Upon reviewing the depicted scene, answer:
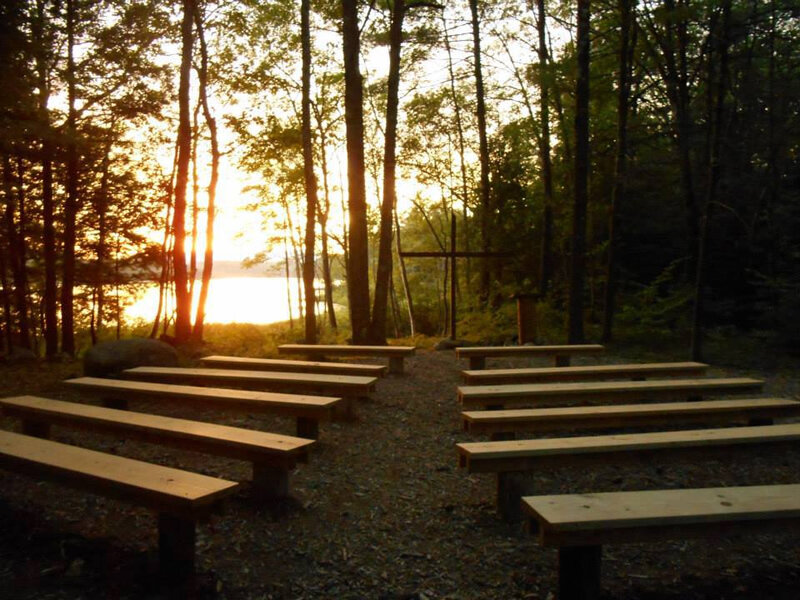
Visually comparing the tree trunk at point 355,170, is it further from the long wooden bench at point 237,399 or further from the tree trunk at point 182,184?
the long wooden bench at point 237,399

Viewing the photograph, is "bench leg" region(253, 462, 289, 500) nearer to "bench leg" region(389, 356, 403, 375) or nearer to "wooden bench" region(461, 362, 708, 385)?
"wooden bench" region(461, 362, 708, 385)

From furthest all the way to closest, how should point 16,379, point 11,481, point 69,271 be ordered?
point 69,271, point 16,379, point 11,481

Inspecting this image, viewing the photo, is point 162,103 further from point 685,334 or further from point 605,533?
point 605,533

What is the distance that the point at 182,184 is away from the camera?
1146 centimetres

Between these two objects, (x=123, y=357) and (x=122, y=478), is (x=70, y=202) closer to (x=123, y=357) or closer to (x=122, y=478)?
(x=123, y=357)

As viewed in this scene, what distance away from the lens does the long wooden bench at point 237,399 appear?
461 cm

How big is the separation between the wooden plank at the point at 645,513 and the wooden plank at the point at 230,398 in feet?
7.22

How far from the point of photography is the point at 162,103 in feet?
45.5

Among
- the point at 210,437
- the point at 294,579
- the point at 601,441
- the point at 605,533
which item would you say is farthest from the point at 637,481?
the point at 210,437

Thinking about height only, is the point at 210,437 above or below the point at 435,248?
below

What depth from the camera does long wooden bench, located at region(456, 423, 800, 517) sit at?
3.45 meters

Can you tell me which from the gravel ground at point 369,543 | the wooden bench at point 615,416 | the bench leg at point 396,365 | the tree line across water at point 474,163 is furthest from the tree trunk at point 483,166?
the gravel ground at point 369,543

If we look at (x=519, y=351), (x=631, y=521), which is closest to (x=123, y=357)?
(x=519, y=351)

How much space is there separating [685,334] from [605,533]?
1119 centimetres
